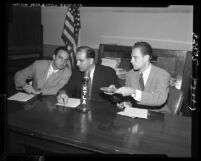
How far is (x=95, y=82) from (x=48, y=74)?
540mm

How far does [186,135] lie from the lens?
5.60 feet

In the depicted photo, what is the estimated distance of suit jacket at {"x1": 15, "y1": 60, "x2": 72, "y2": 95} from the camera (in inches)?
97.0

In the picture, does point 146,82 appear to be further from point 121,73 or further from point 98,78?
point 98,78

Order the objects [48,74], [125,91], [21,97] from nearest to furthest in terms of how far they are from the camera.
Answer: [125,91] < [21,97] < [48,74]

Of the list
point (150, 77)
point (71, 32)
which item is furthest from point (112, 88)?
point (71, 32)

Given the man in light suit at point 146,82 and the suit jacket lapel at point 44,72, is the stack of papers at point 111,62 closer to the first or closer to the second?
the man in light suit at point 146,82

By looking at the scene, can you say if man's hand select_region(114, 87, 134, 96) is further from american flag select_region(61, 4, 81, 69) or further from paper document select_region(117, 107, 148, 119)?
american flag select_region(61, 4, 81, 69)

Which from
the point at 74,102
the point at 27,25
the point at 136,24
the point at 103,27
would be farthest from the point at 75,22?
the point at 74,102

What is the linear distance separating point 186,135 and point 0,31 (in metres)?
1.84

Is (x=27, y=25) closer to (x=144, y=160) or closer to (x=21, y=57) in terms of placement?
(x=21, y=57)

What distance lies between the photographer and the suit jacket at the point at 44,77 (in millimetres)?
2465

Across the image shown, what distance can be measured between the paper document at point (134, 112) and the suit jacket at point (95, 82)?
38cm

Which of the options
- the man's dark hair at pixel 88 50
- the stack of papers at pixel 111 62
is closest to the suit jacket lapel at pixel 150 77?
the stack of papers at pixel 111 62

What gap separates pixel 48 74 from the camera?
2547mm
